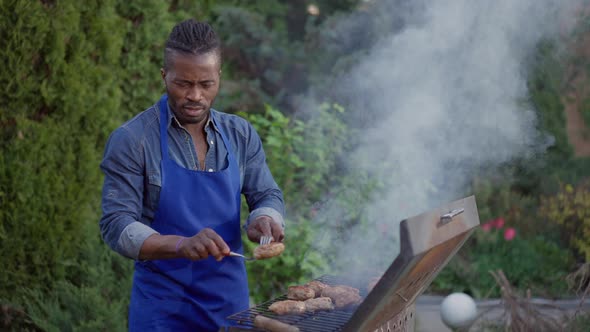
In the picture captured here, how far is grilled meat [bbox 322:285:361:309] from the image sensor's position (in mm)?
2463

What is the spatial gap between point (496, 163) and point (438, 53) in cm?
160

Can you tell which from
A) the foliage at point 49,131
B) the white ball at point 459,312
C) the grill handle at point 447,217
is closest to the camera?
the grill handle at point 447,217

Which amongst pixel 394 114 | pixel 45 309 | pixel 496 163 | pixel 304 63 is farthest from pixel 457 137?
pixel 45 309

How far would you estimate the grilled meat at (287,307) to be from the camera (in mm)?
2357

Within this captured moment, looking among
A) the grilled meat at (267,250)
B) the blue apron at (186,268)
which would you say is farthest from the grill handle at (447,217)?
the blue apron at (186,268)

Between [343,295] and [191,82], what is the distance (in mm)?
910

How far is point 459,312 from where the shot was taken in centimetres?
435

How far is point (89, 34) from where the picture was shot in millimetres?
4543

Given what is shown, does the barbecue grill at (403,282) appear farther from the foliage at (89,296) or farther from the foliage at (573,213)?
the foliage at (573,213)

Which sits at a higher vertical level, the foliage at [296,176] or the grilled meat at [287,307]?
the foliage at [296,176]

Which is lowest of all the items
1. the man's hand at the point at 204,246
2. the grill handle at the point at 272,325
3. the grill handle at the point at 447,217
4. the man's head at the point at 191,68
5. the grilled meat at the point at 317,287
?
the grill handle at the point at 272,325

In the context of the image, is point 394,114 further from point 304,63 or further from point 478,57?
point 304,63

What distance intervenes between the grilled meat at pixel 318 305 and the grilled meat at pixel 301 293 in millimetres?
42

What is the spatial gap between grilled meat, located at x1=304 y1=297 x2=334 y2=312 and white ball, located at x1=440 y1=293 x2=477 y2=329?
83.2 inches
